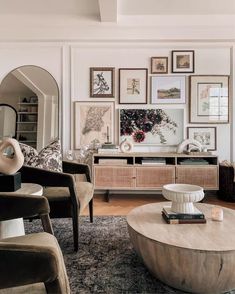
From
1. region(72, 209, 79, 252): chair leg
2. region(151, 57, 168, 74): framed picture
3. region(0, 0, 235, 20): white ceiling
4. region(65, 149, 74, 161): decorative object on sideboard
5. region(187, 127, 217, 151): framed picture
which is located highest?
region(0, 0, 235, 20): white ceiling

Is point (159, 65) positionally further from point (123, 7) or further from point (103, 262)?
point (103, 262)

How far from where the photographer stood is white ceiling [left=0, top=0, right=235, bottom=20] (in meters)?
3.49

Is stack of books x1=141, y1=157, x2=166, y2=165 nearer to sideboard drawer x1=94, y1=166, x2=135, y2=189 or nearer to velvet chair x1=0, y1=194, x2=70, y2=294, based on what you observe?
sideboard drawer x1=94, y1=166, x2=135, y2=189

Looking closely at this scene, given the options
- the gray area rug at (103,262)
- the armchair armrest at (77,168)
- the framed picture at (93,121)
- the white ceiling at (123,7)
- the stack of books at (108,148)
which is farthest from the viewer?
the framed picture at (93,121)

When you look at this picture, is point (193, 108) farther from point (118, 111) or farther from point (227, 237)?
point (227, 237)

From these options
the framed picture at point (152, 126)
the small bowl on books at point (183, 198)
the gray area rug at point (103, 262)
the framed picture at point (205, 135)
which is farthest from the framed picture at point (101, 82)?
the small bowl on books at point (183, 198)

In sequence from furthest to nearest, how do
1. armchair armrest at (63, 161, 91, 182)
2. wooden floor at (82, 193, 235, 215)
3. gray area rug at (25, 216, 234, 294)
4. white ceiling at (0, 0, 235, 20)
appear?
white ceiling at (0, 0, 235, 20) < wooden floor at (82, 193, 235, 215) < armchair armrest at (63, 161, 91, 182) < gray area rug at (25, 216, 234, 294)

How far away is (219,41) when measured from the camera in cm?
399

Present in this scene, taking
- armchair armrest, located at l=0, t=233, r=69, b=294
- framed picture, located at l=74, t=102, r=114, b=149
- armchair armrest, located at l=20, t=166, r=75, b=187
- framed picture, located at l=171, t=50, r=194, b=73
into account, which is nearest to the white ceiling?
framed picture, located at l=171, t=50, r=194, b=73

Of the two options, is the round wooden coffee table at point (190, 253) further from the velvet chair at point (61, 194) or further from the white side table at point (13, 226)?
the white side table at point (13, 226)

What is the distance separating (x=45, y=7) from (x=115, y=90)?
1.46m

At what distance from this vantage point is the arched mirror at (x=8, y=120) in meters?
4.05

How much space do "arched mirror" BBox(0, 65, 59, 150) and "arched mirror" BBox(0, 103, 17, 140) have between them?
1.5 inches

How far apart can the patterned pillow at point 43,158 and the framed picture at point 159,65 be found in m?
2.11
